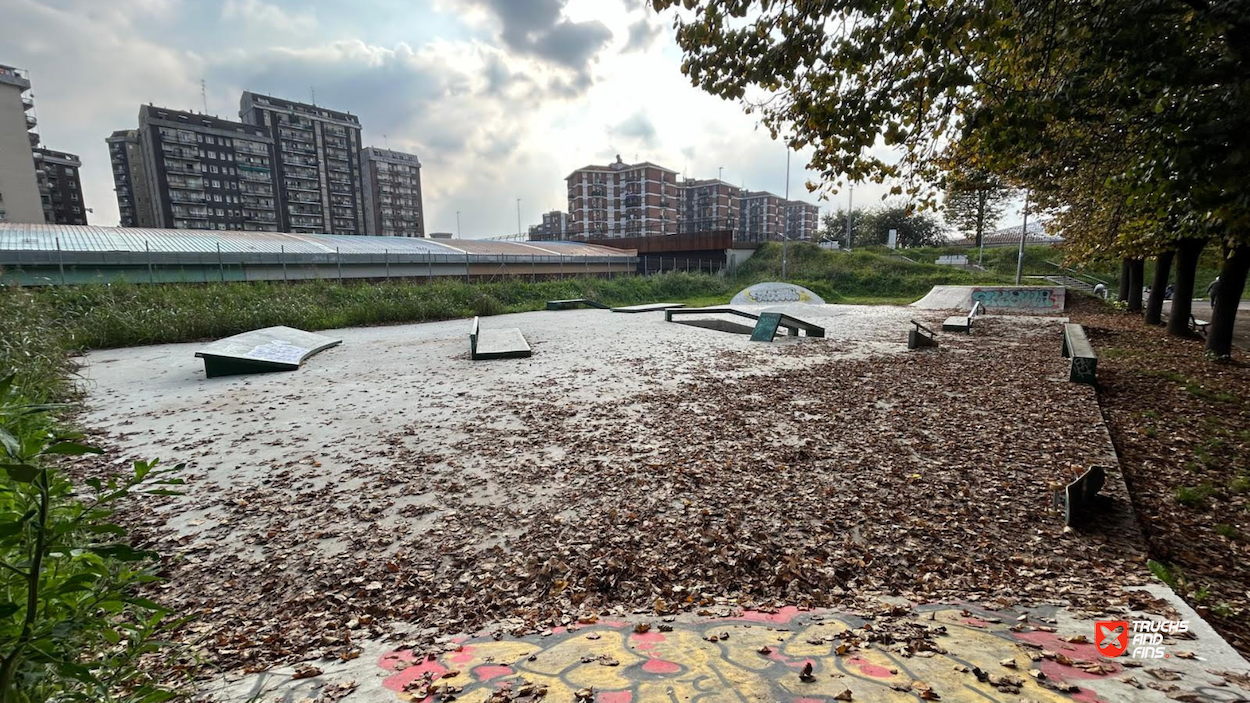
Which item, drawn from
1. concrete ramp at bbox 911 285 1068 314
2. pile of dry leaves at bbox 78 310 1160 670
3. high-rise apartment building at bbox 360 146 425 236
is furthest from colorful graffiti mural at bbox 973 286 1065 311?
high-rise apartment building at bbox 360 146 425 236

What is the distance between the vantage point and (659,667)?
232 cm

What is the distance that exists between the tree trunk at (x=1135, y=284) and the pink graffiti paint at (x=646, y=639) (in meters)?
27.2

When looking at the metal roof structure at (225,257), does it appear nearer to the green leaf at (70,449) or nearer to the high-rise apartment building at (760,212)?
the green leaf at (70,449)

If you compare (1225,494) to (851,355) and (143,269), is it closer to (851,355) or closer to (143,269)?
(851,355)

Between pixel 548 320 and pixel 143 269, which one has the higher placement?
pixel 143 269

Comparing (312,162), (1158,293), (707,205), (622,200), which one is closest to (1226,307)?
(1158,293)

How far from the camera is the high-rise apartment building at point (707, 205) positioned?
97.2 meters

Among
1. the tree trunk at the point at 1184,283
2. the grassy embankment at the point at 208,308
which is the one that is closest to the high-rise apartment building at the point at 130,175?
the grassy embankment at the point at 208,308

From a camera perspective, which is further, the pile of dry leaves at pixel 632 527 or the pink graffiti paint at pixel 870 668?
the pile of dry leaves at pixel 632 527

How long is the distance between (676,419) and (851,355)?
21.7 ft

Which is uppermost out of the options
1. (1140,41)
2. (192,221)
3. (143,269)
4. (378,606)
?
(192,221)

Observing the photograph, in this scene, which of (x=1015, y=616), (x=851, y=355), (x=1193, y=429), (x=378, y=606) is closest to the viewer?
(x=1015, y=616)

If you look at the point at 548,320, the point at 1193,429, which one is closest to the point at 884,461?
the point at 1193,429

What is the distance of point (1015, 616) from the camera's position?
9.23 feet
